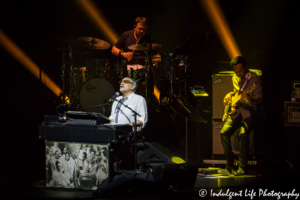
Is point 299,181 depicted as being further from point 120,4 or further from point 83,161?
point 120,4

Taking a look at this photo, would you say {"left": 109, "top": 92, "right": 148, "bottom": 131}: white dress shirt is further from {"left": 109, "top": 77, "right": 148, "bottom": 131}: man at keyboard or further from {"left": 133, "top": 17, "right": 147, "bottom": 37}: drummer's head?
{"left": 133, "top": 17, "right": 147, "bottom": 37}: drummer's head

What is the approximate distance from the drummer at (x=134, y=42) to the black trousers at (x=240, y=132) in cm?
260

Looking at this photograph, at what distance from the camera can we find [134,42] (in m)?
7.86

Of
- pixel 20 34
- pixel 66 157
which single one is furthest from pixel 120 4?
pixel 66 157

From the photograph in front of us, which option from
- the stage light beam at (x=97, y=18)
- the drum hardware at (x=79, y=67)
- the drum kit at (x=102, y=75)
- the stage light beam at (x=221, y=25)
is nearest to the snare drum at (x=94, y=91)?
the drum kit at (x=102, y=75)

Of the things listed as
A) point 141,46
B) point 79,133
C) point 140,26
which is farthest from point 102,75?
point 79,133

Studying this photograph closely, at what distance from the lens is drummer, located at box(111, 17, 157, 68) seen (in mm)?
7527

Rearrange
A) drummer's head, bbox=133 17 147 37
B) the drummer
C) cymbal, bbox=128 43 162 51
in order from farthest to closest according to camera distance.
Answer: drummer's head, bbox=133 17 147 37
the drummer
cymbal, bbox=128 43 162 51

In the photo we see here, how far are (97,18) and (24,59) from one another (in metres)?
2.28

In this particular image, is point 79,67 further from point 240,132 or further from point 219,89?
point 240,132

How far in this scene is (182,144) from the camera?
272 inches

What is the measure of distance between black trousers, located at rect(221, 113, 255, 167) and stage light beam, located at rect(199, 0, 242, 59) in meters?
2.76

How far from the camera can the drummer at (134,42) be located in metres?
7.53

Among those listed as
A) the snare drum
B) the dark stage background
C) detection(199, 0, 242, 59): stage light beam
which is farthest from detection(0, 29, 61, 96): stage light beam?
detection(199, 0, 242, 59): stage light beam
